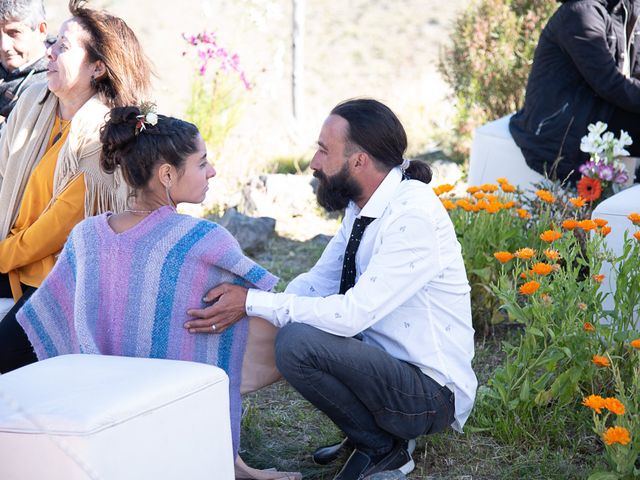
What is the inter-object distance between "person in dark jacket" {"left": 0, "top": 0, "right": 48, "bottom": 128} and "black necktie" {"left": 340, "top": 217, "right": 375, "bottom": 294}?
2.07m

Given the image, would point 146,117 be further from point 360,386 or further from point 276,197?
point 276,197

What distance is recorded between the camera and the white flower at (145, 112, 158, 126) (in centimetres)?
280

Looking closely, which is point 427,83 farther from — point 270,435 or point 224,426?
point 224,426

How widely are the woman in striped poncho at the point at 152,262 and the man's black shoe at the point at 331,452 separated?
345 mm

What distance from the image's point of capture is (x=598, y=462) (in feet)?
9.25

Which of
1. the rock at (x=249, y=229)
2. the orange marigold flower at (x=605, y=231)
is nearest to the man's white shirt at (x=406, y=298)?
the orange marigold flower at (x=605, y=231)

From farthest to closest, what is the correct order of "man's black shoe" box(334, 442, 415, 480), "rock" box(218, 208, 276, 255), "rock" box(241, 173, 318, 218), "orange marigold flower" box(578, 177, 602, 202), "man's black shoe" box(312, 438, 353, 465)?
1. "rock" box(241, 173, 318, 218)
2. "rock" box(218, 208, 276, 255)
3. "orange marigold flower" box(578, 177, 602, 202)
4. "man's black shoe" box(312, 438, 353, 465)
5. "man's black shoe" box(334, 442, 415, 480)

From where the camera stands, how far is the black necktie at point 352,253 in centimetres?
299

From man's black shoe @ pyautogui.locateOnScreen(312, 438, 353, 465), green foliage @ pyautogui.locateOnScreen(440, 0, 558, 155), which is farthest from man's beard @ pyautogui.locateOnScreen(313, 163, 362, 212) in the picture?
green foliage @ pyautogui.locateOnScreen(440, 0, 558, 155)

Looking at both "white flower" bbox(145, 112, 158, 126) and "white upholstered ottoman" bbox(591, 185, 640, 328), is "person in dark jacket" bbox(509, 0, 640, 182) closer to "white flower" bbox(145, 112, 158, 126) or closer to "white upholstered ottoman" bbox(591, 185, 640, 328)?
"white upholstered ottoman" bbox(591, 185, 640, 328)

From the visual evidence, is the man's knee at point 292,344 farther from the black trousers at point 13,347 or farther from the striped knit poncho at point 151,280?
the black trousers at point 13,347

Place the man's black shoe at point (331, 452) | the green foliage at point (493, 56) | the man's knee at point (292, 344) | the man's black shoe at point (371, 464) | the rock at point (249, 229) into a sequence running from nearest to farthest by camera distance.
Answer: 1. the man's knee at point (292, 344)
2. the man's black shoe at point (371, 464)
3. the man's black shoe at point (331, 452)
4. the rock at point (249, 229)
5. the green foliage at point (493, 56)

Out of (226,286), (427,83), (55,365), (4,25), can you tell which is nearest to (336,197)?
(226,286)

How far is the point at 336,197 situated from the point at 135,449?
3.78 feet
